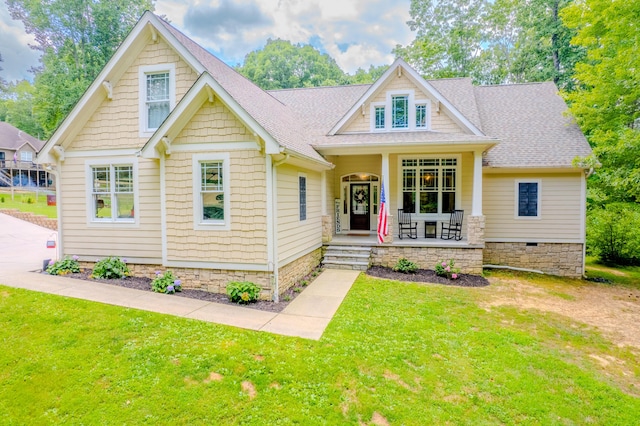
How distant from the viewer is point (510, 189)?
1161 cm

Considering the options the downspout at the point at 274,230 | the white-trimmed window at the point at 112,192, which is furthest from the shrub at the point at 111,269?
the downspout at the point at 274,230

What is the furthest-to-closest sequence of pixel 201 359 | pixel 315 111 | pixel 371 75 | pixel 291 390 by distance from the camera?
pixel 371 75 < pixel 315 111 < pixel 201 359 < pixel 291 390

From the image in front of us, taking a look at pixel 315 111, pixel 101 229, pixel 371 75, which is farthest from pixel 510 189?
pixel 371 75

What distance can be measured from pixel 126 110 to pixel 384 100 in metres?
7.89

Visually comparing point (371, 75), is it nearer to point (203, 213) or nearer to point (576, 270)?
point (576, 270)

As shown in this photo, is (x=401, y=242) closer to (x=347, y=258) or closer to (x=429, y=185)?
(x=347, y=258)

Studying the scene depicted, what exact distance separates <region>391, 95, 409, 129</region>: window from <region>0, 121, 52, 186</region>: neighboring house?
125ft

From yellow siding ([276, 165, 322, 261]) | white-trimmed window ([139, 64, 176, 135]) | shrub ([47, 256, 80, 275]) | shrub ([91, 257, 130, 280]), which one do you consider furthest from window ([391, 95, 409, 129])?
shrub ([47, 256, 80, 275])

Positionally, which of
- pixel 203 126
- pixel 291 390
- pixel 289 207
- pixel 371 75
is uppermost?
pixel 371 75

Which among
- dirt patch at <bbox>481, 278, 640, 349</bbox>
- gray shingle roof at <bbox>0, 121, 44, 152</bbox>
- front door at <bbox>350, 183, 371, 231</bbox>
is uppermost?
gray shingle roof at <bbox>0, 121, 44, 152</bbox>

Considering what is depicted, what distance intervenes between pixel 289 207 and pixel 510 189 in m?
8.08

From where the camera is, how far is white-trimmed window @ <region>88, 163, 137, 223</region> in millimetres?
8547

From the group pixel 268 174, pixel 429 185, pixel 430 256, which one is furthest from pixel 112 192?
pixel 429 185

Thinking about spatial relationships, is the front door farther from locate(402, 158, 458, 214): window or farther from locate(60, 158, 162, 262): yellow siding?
locate(60, 158, 162, 262): yellow siding
